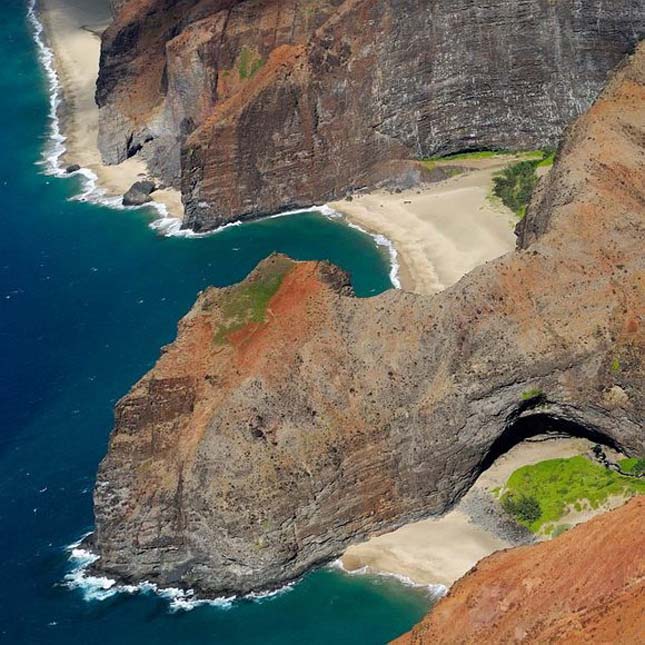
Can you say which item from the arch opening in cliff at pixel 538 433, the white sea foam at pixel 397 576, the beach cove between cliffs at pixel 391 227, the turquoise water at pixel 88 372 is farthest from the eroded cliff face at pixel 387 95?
the white sea foam at pixel 397 576

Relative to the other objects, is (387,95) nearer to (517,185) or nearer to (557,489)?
(517,185)

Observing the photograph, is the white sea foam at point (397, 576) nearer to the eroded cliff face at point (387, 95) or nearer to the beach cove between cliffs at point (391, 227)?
the beach cove between cliffs at point (391, 227)

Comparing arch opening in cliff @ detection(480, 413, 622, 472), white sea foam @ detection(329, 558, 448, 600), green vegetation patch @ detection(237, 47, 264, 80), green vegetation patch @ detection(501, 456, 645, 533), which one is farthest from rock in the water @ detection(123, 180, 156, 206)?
green vegetation patch @ detection(501, 456, 645, 533)

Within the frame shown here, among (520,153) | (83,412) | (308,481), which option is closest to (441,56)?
(520,153)

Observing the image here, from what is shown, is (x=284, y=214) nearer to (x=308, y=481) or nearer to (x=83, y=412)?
(x=83, y=412)

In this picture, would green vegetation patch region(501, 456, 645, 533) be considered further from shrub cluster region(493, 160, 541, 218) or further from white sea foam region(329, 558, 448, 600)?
shrub cluster region(493, 160, 541, 218)

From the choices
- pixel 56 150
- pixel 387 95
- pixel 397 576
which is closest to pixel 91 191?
pixel 56 150
